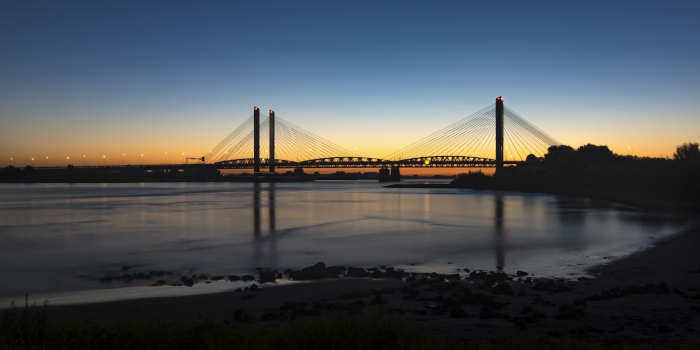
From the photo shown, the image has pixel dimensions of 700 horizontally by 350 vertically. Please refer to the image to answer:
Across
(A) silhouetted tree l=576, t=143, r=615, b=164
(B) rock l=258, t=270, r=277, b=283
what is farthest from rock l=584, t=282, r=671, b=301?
(A) silhouetted tree l=576, t=143, r=615, b=164

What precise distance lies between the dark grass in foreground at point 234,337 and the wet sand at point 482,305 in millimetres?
1033

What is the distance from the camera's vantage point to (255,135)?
4067 inches

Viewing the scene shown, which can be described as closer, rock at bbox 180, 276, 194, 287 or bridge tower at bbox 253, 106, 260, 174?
rock at bbox 180, 276, 194, 287

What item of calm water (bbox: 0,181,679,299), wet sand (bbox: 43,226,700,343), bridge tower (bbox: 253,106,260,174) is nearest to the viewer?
wet sand (bbox: 43,226,700,343)

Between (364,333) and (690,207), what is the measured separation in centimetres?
3474

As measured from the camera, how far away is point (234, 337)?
19.8ft

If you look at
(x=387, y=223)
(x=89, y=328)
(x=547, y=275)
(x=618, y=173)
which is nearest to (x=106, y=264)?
(x=89, y=328)

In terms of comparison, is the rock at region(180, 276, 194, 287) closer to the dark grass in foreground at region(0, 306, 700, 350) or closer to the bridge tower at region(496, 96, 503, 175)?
the dark grass in foreground at region(0, 306, 700, 350)

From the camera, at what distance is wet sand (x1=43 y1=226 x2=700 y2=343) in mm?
7613

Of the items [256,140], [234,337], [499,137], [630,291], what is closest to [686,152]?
[499,137]

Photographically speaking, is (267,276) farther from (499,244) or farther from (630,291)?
(499,244)

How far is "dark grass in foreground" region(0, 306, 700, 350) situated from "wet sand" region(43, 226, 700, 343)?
103 cm

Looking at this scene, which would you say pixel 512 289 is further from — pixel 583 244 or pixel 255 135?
pixel 255 135

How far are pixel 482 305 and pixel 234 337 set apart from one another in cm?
482
